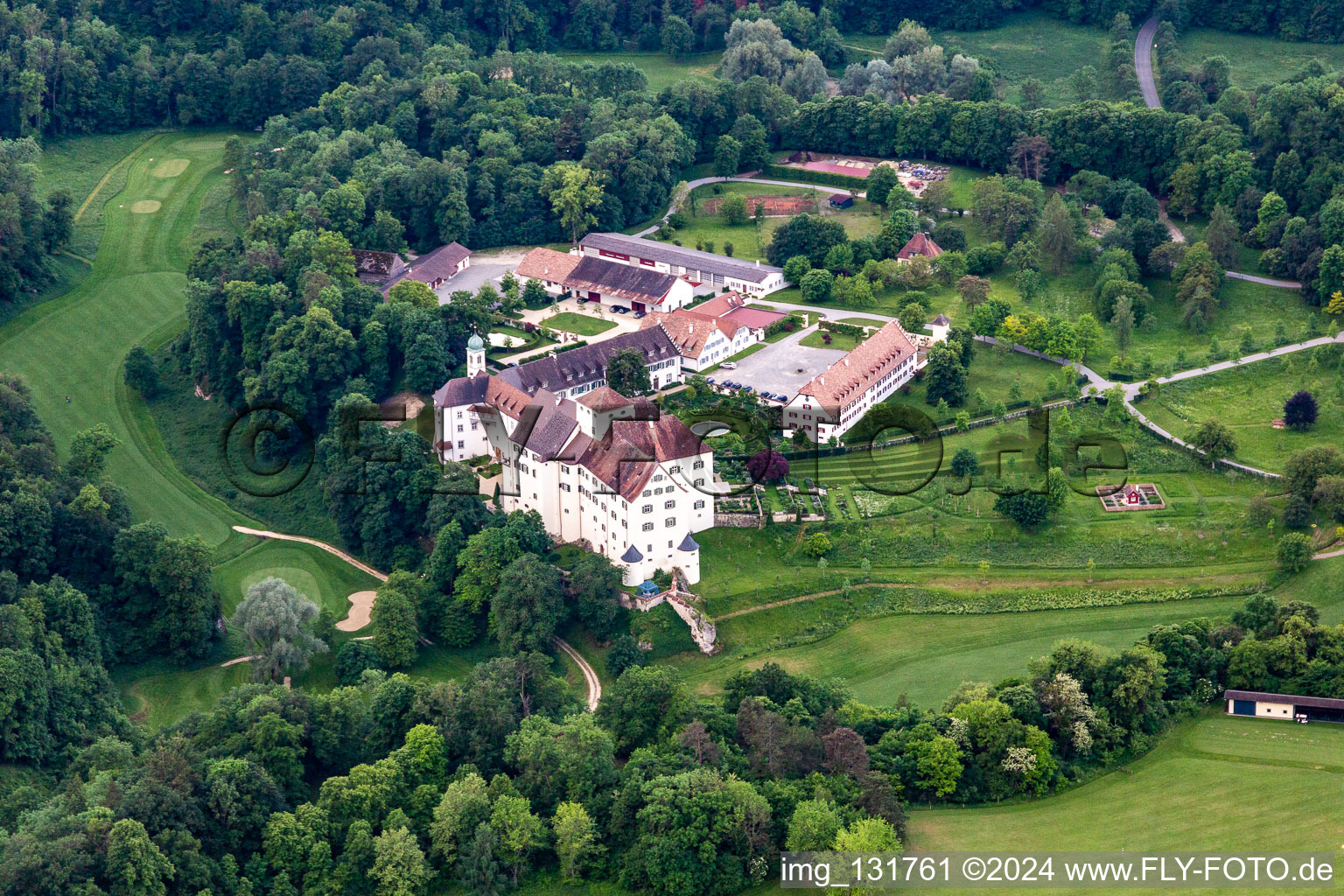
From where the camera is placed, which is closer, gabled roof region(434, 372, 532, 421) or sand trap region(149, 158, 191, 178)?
gabled roof region(434, 372, 532, 421)

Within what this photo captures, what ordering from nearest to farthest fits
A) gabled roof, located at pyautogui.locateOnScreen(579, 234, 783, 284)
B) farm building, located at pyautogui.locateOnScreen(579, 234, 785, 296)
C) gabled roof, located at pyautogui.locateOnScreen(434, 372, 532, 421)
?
gabled roof, located at pyautogui.locateOnScreen(434, 372, 532, 421), farm building, located at pyautogui.locateOnScreen(579, 234, 785, 296), gabled roof, located at pyautogui.locateOnScreen(579, 234, 783, 284)

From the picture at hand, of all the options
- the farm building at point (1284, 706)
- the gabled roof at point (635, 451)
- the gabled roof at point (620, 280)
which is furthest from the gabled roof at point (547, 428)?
the farm building at point (1284, 706)

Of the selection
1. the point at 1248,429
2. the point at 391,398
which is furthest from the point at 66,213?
the point at 1248,429

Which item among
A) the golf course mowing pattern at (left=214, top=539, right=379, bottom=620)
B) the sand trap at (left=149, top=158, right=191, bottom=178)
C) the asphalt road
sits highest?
the asphalt road

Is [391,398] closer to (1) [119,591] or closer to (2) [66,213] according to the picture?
(1) [119,591]

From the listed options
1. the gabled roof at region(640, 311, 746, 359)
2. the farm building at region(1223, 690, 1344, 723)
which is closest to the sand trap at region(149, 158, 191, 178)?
the gabled roof at region(640, 311, 746, 359)

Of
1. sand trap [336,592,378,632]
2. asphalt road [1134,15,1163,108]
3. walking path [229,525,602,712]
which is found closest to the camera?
walking path [229,525,602,712]

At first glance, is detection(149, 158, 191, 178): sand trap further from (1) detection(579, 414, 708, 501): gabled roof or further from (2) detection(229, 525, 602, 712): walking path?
(1) detection(579, 414, 708, 501): gabled roof

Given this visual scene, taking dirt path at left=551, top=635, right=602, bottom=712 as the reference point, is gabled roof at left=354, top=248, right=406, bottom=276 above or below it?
above
